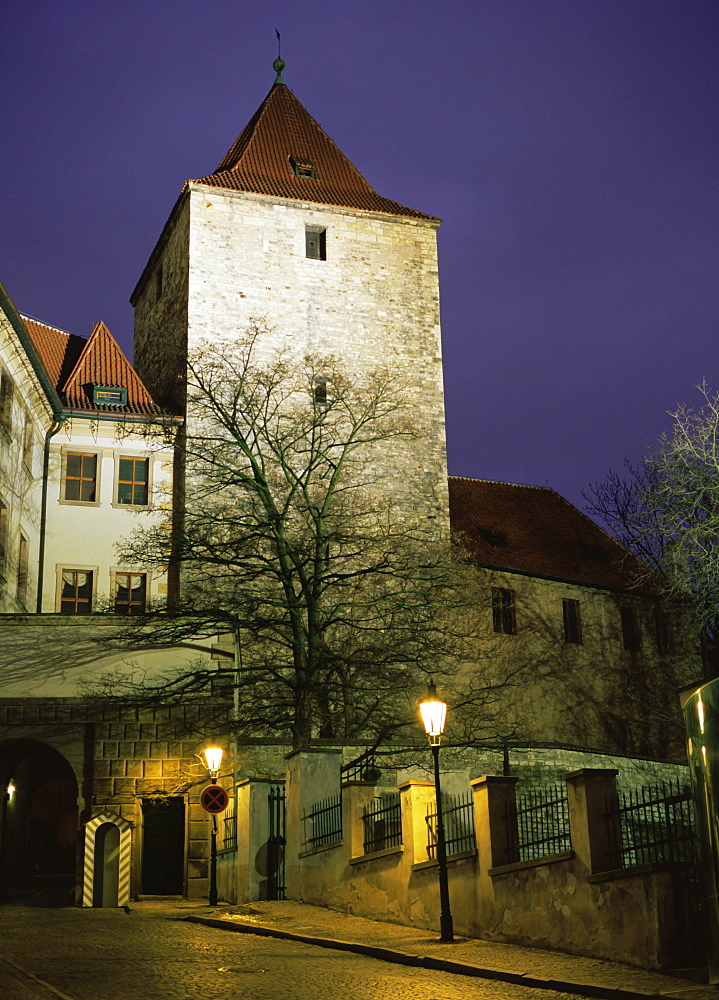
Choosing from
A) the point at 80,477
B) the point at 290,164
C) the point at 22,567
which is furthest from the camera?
the point at 290,164

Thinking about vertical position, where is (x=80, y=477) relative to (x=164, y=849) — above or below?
above

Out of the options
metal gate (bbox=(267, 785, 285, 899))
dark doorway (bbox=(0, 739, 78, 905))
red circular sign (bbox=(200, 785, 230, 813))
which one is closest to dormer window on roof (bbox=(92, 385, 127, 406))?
dark doorway (bbox=(0, 739, 78, 905))

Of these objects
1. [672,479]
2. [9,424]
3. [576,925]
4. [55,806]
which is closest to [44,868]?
[55,806]

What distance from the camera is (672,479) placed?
72.0 feet

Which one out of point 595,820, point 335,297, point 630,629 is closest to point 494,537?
point 630,629

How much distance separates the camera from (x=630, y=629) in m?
37.8

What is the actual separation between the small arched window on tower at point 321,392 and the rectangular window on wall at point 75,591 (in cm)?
789

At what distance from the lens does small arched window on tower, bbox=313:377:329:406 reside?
111 feet

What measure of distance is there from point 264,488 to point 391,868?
12361 mm

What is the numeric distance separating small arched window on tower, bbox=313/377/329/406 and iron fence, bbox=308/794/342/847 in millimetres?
17842

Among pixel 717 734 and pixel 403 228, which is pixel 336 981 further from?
pixel 403 228

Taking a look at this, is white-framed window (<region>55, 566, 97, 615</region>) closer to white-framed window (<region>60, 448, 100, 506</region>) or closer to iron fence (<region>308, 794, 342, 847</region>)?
white-framed window (<region>60, 448, 100, 506</region>)

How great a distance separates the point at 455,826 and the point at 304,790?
4059mm

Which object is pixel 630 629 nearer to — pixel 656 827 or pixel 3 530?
pixel 3 530
